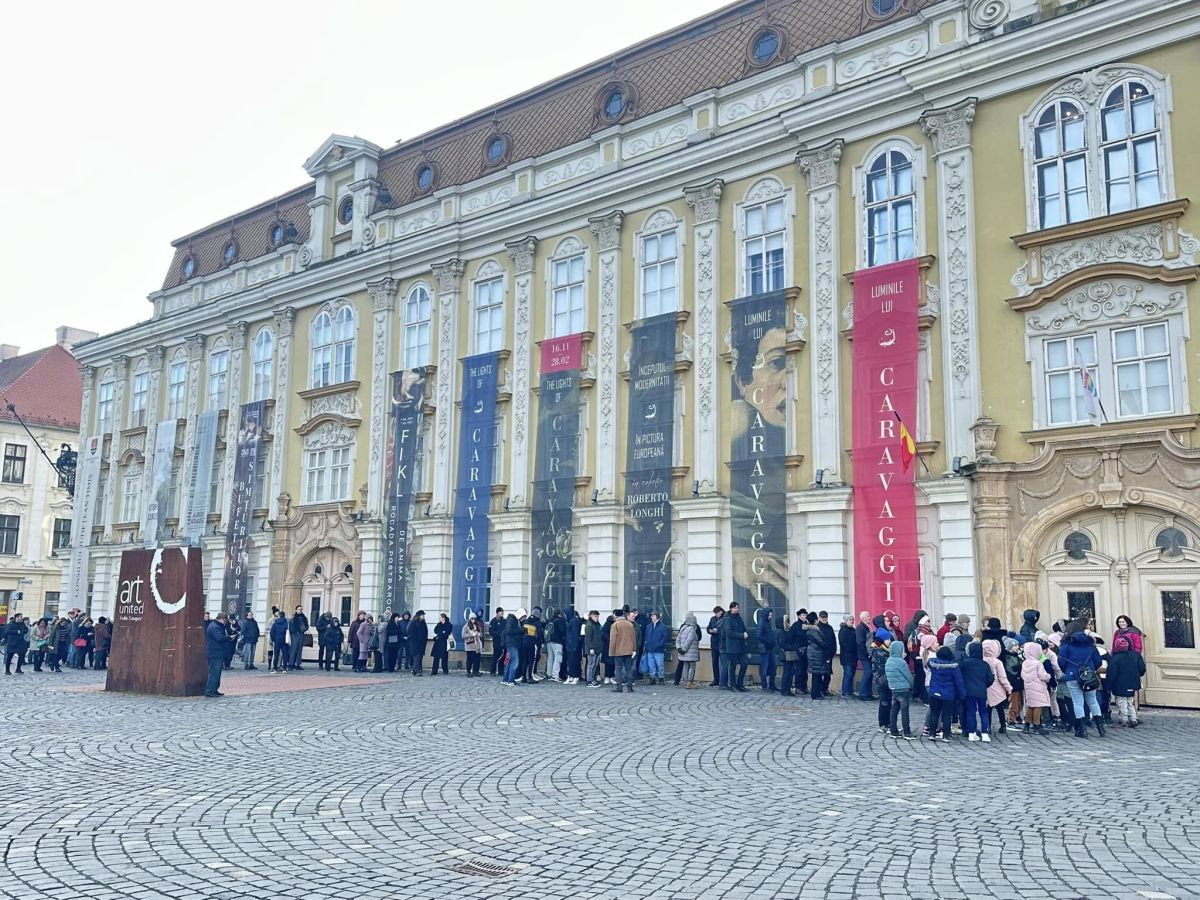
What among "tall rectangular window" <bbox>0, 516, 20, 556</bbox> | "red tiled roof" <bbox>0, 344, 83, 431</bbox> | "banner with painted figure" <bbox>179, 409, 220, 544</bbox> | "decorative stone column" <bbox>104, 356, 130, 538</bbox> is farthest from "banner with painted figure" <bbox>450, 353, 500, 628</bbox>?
"tall rectangular window" <bbox>0, 516, 20, 556</bbox>

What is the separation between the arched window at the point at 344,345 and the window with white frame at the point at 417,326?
2.27 m

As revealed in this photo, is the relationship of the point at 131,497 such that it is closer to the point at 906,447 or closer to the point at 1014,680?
the point at 906,447

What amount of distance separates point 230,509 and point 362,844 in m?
28.6

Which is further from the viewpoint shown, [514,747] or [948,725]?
[948,725]

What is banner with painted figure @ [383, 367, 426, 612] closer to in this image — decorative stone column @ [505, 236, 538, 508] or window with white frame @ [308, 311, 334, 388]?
decorative stone column @ [505, 236, 538, 508]

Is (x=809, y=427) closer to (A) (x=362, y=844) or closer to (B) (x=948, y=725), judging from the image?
(B) (x=948, y=725)

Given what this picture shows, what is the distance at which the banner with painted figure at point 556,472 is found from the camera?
2569 cm

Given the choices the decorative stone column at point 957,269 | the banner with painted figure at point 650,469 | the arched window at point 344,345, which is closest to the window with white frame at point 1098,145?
the decorative stone column at point 957,269

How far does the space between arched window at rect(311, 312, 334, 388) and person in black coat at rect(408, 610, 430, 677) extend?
395 inches

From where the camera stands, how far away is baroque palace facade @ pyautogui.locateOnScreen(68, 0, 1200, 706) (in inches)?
726

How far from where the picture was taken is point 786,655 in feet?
63.8

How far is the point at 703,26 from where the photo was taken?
84.6ft

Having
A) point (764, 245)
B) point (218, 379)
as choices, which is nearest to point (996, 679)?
point (764, 245)

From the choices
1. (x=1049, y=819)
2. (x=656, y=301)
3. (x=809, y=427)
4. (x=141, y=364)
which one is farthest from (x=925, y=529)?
(x=141, y=364)
